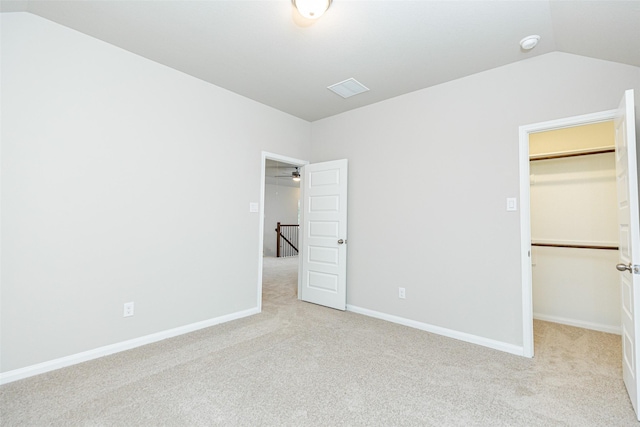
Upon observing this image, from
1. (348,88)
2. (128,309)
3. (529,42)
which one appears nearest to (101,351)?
(128,309)

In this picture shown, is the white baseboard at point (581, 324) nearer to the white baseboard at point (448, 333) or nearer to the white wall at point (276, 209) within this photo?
the white baseboard at point (448, 333)

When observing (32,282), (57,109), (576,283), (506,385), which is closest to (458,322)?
(506,385)

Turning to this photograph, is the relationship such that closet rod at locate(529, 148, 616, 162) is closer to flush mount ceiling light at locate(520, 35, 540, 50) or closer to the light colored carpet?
flush mount ceiling light at locate(520, 35, 540, 50)

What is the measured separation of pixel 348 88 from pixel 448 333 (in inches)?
111

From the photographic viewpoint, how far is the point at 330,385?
2.10 m

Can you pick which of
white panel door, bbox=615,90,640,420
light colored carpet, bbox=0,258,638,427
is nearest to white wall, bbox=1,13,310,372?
light colored carpet, bbox=0,258,638,427

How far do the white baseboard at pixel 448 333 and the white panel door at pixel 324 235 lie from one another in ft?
1.28

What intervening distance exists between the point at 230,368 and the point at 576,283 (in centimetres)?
380

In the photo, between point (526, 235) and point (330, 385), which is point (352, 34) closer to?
point (526, 235)

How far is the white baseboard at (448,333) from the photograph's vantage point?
2.68 metres

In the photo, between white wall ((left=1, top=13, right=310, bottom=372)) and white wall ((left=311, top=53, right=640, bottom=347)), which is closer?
white wall ((left=1, top=13, right=310, bottom=372))

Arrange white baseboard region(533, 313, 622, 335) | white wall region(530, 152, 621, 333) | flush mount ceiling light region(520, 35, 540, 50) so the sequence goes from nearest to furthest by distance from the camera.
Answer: flush mount ceiling light region(520, 35, 540, 50) → white baseboard region(533, 313, 622, 335) → white wall region(530, 152, 621, 333)

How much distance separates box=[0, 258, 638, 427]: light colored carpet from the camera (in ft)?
5.76

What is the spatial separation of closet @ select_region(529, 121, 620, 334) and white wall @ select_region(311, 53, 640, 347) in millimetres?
1148
